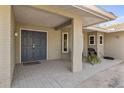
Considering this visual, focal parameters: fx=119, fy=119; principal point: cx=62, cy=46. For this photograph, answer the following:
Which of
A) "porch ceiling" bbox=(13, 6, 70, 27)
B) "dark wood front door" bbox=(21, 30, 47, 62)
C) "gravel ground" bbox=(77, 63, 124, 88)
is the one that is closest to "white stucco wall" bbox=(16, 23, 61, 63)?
"dark wood front door" bbox=(21, 30, 47, 62)

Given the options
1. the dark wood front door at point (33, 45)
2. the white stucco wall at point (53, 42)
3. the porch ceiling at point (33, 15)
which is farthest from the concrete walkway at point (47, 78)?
the white stucco wall at point (53, 42)

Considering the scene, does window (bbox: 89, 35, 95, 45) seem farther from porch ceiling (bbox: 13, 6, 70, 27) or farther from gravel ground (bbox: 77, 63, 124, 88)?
gravel ground (bbox: 77, 63, 124, 88)

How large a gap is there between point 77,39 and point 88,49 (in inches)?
255

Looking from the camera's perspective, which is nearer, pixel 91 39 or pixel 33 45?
pixel 33 45

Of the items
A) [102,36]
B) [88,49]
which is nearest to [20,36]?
[88,49]

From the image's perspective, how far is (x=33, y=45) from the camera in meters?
8.23

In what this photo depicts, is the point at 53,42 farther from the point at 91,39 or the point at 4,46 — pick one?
the point at 4,46

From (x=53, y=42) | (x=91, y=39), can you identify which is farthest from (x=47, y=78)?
(x=91, y=39)

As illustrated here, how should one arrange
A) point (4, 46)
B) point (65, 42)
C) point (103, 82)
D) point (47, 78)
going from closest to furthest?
point (4, 46) → point (103, 82) → point (47, 78) → point (65, 42)

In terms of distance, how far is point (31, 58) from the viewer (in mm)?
8141

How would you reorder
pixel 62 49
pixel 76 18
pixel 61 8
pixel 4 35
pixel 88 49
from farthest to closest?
pixel 88 49, pixel 62 49, pixel 76 18, pixel 61 8, pixel 4 35

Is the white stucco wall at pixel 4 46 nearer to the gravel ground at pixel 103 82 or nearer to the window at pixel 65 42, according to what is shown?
the gravel ground at pixel 103 82

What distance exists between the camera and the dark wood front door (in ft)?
25.5
